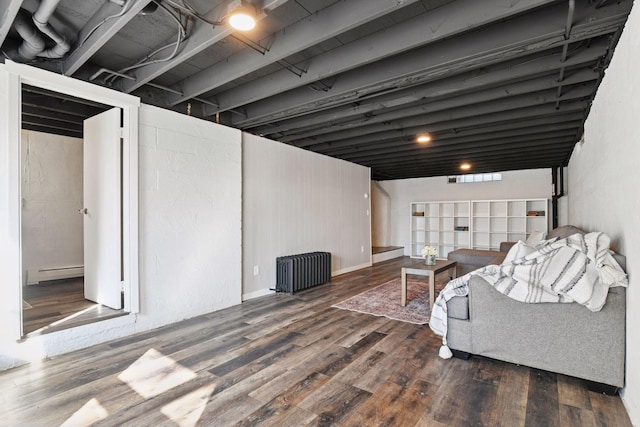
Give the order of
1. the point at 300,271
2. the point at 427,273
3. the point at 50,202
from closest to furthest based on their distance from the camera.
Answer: the point at 427,273 → the point at 300,271 → the point at 50,202

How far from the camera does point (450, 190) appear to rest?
8.74m

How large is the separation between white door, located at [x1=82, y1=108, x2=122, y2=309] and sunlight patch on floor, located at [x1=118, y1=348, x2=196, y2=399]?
0.98 metres

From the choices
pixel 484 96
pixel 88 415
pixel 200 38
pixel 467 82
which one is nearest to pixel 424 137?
pixel 484 96

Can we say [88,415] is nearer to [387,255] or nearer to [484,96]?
[484,96]

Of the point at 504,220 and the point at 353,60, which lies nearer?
the point at 353,60

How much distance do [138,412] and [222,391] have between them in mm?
485

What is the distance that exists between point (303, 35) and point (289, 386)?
2618 mm

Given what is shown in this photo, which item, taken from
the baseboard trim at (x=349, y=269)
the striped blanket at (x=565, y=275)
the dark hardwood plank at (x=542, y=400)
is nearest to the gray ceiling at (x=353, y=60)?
the striped blanket at (x=565, y=275)

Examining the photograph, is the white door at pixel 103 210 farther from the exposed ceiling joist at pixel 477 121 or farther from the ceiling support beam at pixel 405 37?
the exposed ceiling joist at pixel 477 121

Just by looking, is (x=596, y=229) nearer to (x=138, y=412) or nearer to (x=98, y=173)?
(x=138, y=412)

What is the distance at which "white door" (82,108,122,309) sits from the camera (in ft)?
10.5

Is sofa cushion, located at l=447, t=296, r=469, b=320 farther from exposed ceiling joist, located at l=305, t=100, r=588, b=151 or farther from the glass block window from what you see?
the glass block window

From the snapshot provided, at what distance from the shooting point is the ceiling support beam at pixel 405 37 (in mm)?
2137

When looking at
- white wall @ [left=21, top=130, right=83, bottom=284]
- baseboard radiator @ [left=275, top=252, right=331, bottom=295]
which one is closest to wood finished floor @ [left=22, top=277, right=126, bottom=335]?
white wall @ [left=21, top=130, right=83, bottom=284]
